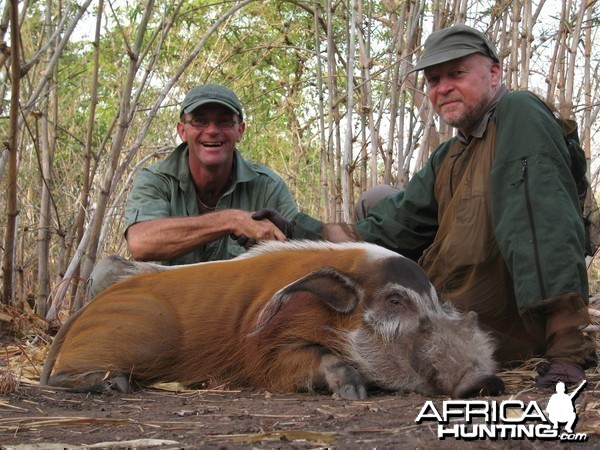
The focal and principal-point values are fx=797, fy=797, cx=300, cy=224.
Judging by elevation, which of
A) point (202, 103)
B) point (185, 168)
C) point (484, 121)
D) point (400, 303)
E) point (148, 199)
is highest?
point (202, 103)

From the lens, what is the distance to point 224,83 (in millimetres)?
7449

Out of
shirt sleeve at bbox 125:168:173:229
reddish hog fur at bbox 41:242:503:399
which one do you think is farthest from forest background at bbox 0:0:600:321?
reddish hog fur at bbox 41:242:503:399

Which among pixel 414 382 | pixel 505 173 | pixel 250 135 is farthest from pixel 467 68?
pixel 250 135

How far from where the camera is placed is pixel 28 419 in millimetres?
2814

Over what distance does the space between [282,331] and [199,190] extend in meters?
2.05

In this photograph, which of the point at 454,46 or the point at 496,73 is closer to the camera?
the point at 454,46

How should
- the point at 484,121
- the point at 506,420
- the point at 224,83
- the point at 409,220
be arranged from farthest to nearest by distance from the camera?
the point at 224,83 < the point at 409,220 < the point at 484,121 < the point at 506,420

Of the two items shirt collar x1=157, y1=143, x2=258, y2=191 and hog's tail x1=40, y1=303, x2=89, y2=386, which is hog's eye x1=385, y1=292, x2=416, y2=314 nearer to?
hog's tail x1=40, y1=303, x2=89, y2=386

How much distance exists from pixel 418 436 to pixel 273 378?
151 centimetres

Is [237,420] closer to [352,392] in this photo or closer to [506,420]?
[352,392]

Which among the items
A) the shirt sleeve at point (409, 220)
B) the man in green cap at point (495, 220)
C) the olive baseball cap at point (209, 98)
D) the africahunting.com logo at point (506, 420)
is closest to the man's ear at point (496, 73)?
the man in green cap at point (495, 220)

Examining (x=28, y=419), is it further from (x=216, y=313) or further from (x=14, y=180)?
(x=14, y=180)

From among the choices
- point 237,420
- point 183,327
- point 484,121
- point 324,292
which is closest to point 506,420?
point 237,420

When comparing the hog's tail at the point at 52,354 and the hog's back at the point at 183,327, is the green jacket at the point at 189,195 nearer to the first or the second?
the hog's tail at the point at 52,354
